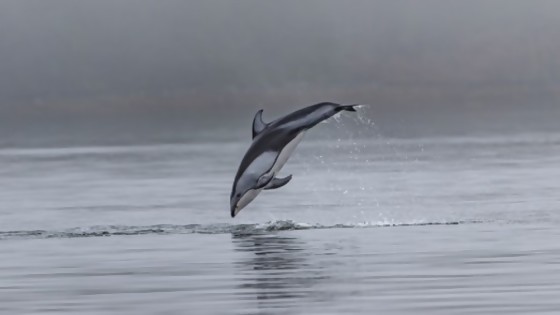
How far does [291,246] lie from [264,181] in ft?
5.42

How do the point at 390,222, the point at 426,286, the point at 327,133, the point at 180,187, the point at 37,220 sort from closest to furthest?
the point at 426,286 → the point at 390,222 → the point at 37,220 → the point at 180,187 → the point at 327,133

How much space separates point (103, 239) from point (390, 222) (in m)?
6.31

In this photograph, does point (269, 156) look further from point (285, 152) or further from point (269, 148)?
point (285, 152)

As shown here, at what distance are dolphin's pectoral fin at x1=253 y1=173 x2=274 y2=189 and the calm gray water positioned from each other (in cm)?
106

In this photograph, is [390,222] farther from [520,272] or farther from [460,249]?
[520,272]

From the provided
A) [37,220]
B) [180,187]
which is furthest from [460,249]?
[180,187]

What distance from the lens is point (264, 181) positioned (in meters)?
31.4

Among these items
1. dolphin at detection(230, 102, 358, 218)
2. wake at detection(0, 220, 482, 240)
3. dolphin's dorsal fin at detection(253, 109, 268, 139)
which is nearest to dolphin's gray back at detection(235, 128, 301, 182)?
dolphin at detection(230, 102, 358, 218)

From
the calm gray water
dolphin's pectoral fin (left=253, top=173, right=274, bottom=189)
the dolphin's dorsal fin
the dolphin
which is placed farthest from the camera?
the dolphin's dorsal fin

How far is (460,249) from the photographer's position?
93.6 feet

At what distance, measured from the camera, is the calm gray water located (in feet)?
74.3

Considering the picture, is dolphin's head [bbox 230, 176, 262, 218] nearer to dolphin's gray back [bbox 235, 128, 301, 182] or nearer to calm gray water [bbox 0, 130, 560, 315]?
dolphin's gray back [bbox 235, 128, 301, 182]

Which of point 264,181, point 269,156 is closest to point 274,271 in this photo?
point 264,181

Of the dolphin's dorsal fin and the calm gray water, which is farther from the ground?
the dolphin's dorsal fin
